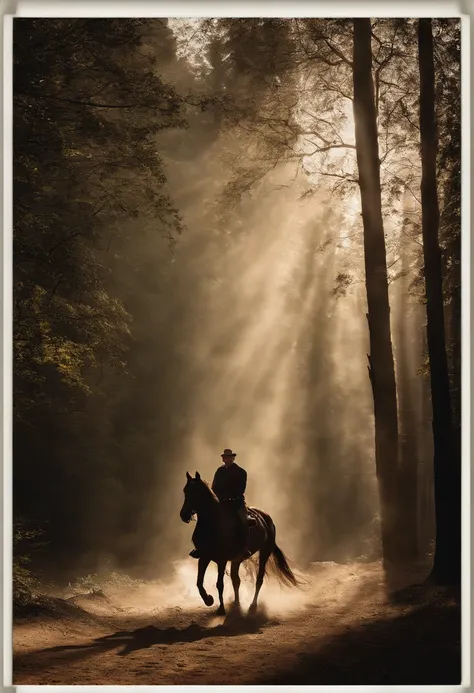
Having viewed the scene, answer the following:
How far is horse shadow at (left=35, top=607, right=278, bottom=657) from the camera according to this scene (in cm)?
625

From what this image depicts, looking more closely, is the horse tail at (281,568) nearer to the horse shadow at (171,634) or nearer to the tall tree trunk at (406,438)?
the horse shadow at (171,634)

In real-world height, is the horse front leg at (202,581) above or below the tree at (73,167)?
below

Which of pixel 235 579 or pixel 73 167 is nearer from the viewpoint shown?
pixel 235 579

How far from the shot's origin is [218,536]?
6.97 meters

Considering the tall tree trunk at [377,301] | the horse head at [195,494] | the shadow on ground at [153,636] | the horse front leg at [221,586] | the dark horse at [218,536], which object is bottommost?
the shadow on ground at [153,636]

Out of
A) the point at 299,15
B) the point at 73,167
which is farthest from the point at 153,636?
the point at 299,15

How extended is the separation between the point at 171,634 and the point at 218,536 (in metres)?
0.97

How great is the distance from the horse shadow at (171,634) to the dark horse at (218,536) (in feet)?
0.52

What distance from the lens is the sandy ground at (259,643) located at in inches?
235

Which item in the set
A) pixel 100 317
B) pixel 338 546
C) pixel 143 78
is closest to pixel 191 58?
pixel 143 78

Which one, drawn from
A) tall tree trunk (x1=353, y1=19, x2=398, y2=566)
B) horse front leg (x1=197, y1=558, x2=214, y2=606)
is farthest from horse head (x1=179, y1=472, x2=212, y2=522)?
tall tree trunk (x1=353, y1=19, x2=398, y2=566)

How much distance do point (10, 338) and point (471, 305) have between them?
159 inches

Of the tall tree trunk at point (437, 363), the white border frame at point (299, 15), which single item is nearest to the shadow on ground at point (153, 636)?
the white border frame at point (299, 15)

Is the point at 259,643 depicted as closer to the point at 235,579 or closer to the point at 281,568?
the point at 235,579
